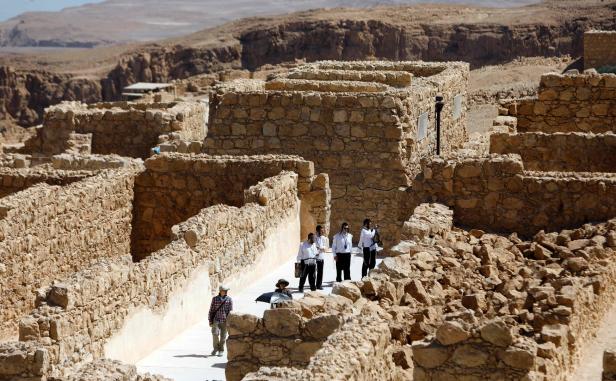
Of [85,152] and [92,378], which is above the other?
[92,378]

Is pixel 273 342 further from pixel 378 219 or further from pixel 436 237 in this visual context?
pixel 378 219

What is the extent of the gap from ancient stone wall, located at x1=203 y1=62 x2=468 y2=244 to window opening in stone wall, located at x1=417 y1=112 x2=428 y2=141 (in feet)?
0.05

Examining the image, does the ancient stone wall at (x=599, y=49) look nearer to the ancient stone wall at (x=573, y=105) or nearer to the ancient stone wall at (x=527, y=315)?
the ancient stone wall at (x=573, y=105)

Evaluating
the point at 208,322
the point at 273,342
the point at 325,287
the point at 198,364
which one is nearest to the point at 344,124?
the point at 325,287

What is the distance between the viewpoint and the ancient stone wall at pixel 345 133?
2220 centimetres

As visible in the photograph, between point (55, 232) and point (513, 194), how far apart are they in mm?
5534

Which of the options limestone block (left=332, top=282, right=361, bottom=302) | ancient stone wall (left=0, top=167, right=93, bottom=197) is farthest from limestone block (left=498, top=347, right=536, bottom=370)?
ancient stone wall (left=0, top=167, right=93, bottom=197)

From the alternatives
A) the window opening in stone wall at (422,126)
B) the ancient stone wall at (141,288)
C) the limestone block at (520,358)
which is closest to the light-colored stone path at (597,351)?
the limestone block at (520,358)

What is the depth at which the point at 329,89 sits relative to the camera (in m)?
24.0

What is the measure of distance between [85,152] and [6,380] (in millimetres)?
16633

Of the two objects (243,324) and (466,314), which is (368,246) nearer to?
(243,324)

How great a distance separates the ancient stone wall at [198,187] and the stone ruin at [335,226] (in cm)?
2

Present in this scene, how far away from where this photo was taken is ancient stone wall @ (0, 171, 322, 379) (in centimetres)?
1243

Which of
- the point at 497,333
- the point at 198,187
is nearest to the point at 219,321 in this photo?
the point at 497,333
